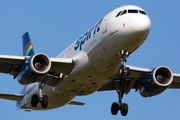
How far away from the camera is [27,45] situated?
35.3 metres

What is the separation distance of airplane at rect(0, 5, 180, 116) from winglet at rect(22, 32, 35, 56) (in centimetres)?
473

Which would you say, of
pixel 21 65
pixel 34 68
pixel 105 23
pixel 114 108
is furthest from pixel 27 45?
pixel 105 23

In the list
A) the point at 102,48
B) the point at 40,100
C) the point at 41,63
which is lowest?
the point at 40,100

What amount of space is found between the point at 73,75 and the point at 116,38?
466 centimetres

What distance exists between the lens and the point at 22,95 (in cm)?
3219

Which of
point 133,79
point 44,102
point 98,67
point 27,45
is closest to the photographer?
point 98,67

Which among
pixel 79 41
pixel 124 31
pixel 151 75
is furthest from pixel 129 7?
pixel 151 75

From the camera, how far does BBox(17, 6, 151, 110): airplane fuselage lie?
72.1 ft

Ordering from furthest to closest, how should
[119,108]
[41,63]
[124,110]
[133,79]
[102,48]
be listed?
[133,79] → [119,108] → [124,110] → [41,63] → [102,48]

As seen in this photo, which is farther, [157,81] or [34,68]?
[157,81]

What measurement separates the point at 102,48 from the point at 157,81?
6.72 m

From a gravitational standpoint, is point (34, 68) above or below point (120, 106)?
above

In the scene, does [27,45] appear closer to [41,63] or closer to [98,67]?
[41,63]

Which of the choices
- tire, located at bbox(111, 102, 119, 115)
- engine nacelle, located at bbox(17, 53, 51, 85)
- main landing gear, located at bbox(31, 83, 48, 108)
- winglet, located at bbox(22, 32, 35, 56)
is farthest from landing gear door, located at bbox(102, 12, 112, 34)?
winglet, located at bbox(22, 32, 35, 56)
